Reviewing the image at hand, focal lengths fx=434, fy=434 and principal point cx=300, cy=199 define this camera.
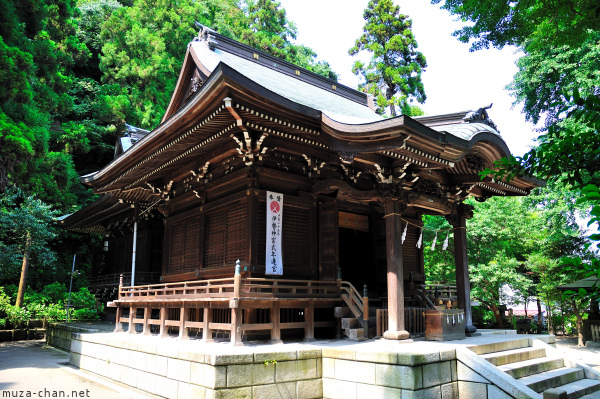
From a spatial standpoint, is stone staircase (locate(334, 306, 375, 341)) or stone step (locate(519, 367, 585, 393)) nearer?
stone step (locate(519, 367, 585, 393))

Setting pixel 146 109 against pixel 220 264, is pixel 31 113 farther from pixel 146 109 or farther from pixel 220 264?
pixel 146 109

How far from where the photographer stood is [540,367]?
328 inches

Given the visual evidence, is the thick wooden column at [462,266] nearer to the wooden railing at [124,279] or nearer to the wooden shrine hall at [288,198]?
the wooden shrine hall at [288,198]

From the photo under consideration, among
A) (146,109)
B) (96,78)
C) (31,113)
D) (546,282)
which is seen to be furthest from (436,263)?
(96,78)

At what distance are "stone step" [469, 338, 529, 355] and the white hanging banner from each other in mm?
4073

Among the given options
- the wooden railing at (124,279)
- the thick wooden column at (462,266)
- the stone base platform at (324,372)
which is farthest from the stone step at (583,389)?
the wooden railing at (124,279)

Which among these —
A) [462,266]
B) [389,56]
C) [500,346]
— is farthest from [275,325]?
[389,56]

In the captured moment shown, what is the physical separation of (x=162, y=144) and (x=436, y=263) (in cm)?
1567

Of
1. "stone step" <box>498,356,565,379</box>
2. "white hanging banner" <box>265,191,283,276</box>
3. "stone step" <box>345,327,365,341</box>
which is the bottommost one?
"stone step" <box>498,356,565,379</box>

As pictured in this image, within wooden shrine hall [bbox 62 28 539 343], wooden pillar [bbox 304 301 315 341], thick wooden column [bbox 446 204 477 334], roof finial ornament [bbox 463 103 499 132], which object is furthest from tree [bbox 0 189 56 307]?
roof finial ornament [bbox 463 103 499 132]

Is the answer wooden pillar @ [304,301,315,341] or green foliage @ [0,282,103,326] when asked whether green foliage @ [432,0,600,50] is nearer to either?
wooden pillar @ [304,301,315,341]

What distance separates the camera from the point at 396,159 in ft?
29.2

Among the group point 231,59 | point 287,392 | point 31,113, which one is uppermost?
point 231,59

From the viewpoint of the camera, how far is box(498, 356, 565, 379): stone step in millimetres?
7561
